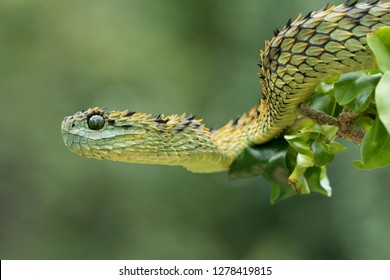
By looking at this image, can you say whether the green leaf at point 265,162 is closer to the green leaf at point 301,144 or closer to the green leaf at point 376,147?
the green leaf at point 301,144

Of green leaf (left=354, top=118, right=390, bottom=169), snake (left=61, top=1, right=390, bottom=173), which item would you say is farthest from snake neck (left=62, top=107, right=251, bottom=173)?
green leaf (left=354, top=118, right=390, bottom=169)

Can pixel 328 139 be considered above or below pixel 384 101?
above

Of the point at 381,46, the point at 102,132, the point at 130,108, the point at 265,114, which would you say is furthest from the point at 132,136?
the point at 130,108

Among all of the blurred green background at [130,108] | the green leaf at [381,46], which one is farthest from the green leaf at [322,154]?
the blurred green background at [130,108]

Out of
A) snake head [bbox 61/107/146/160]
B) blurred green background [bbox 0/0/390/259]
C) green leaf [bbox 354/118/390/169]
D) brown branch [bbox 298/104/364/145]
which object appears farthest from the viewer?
blurred green background [bbox 0/0/390/259]

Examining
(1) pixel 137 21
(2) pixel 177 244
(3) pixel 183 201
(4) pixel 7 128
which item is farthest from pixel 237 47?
(4) pixel 7 128

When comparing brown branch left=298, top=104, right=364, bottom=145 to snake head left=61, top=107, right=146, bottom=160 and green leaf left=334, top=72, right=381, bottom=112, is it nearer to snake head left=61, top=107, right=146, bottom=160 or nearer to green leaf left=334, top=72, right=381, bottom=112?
green leaf left=334, top=72, right=381, bottom=112

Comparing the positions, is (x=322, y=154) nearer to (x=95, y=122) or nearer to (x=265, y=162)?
(x=265, y=162)
